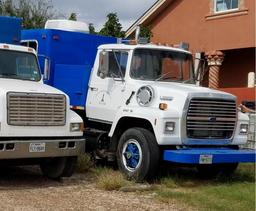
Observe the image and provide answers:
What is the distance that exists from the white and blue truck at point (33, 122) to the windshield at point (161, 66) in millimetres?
1809

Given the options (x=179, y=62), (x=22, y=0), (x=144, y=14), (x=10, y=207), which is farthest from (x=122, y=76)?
(x=22, y=0)

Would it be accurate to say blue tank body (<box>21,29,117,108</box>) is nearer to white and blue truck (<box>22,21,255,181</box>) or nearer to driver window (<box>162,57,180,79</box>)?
white and blue truck (<box>22,21,255,181</box>)

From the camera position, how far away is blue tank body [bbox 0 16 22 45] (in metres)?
11.9

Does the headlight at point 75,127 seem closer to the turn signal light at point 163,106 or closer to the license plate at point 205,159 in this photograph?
the turn signal light at point 163,106

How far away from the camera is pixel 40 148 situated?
9586 mm

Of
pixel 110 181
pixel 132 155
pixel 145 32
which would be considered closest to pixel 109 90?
pixel 132 155

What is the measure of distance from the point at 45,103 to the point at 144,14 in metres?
15.9

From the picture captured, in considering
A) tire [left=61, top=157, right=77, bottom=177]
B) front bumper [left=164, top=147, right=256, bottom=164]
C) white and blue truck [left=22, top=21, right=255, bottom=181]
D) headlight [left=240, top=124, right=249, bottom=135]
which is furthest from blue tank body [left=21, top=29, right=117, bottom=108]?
headlight [left=240, top=124, right=249, bottom=135]

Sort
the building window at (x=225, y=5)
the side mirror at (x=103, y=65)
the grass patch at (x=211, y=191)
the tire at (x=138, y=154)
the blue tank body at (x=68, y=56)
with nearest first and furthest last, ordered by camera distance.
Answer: the grass patch at (x=211, y=191) → the tire at (x=138, y=154) → the side mirror at (x=103, y=65) → the blue tank body at (x=68, y=56) → the building window at (x=225, y=5)

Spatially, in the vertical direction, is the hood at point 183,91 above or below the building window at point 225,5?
below

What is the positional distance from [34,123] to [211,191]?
10.3 feet

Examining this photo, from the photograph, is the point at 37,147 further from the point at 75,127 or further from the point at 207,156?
the point at 207,156

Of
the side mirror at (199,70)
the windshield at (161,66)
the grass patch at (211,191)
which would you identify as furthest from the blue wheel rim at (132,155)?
the side mirror at (199,70)

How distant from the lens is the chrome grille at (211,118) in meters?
10.6
